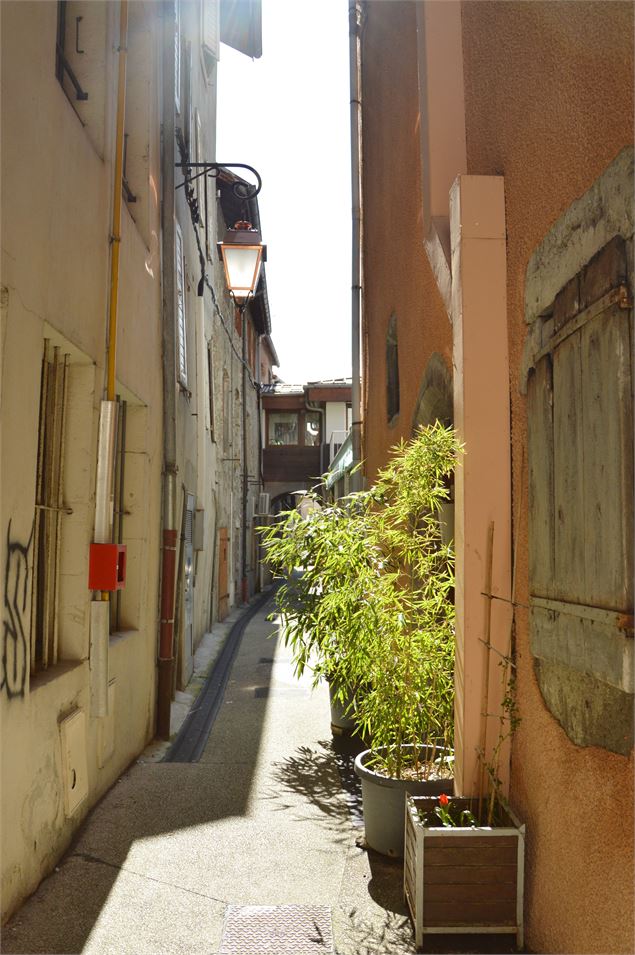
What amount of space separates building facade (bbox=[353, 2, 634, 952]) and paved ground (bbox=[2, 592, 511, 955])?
29.3 inches

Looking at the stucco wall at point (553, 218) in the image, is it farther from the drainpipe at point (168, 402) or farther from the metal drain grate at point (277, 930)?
the drainpipe at point (168, 402)

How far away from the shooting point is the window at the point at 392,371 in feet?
25.4

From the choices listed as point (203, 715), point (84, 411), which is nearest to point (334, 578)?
point (84, 411)

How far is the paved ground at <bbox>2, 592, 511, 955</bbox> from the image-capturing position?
3.32m

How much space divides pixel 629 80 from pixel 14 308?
2.21m

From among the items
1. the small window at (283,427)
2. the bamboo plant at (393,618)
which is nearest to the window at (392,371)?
the bamboo plant at (393,618)

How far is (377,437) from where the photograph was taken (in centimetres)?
901

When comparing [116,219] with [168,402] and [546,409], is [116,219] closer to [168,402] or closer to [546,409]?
[168,402]

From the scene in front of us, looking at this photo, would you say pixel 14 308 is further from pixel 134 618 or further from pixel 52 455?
pixel 134 618

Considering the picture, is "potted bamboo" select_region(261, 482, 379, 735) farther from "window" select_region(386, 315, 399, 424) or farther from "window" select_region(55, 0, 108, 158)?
"window" select_region(386, 315, 399, 424)

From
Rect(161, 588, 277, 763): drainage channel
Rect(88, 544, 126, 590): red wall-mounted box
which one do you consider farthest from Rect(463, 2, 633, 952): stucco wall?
Rect(161, 588, 277, 763): drainage channel

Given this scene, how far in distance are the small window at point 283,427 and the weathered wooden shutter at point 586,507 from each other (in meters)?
24.9

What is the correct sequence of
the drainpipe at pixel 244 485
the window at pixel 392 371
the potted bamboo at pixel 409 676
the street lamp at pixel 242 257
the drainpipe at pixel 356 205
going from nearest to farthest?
1. the potted bamboo at pixel 409 676
2. the window at pixel 392 371
3. the street lamp at pixel 242 257
4. the drainpipe at pixel 356 205
5. the drainpipe at pixel 244 485

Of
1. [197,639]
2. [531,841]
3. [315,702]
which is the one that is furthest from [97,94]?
[197,639]
